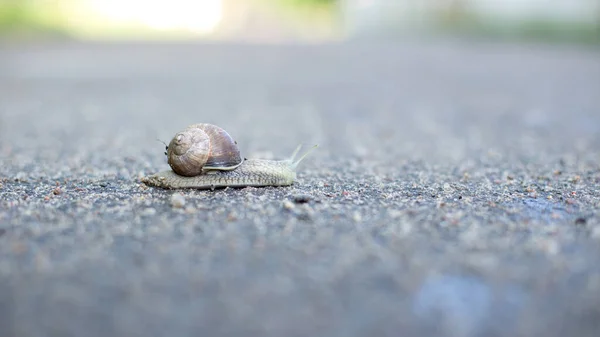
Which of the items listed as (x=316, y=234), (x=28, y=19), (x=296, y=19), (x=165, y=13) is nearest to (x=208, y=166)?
(x=316, y=234)

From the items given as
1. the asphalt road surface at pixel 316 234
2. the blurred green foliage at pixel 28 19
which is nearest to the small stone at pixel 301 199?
the asphalt road surface at pixel 316 234

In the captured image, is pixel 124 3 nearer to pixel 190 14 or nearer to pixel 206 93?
pixel 190 14

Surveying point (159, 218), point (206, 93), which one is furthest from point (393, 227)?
point (206, 93)

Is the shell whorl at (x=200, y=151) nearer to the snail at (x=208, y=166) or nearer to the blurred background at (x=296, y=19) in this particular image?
the snail at (x=208, y=166)

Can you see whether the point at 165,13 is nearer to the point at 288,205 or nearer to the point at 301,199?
the point at 301,199

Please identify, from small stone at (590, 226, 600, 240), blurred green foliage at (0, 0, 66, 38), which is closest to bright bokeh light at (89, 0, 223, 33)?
blurred green foliage at (0, 0, 66, 38)

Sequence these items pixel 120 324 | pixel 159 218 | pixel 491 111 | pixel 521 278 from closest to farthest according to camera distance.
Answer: pixel 120 324 → pixel 521 278 → pixel 159 218 → pixel 491 111

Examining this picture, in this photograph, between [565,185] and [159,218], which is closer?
[159,218]

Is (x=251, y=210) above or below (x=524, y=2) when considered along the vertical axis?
below
